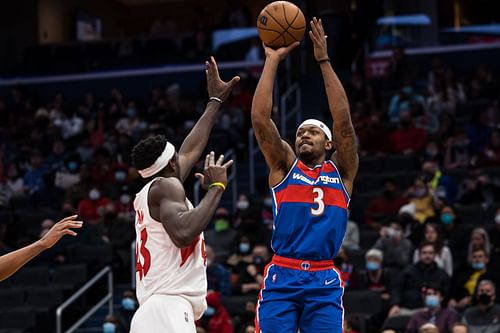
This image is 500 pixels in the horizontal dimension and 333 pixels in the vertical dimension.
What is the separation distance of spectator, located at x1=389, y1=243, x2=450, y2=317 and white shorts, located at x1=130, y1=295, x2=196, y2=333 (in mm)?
7797

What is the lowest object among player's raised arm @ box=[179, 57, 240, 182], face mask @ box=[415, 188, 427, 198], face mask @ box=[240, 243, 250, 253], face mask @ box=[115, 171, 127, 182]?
face mask @ box=[240, 243, 250, 253]

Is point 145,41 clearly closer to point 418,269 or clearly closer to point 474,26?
point 474,26

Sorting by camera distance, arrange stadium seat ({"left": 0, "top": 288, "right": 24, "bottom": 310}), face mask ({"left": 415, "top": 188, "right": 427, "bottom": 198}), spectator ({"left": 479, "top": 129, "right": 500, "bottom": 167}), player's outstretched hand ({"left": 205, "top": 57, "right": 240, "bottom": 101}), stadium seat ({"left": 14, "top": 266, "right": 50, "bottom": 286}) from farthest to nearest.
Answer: spectator ({"left": 479, "top": 129, "right": 500, "bottom": 167}) → face mask ({"left": 415, "top": 188, "right": 427, "bottom": 198}) → stadium seat ({"left": 14, "top": 266, "right": 50, "bottom": 286}) → stadium seat ({"left": 0, "top": 288, "right": 24, "bottom": 310}) → player's outstretched hand ({"left": 205, "top": 57, "right": 240, "bottom": 101})

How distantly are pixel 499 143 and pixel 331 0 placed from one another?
28.6 ft

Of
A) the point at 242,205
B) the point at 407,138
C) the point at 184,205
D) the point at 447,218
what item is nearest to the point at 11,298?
the point at 242,205

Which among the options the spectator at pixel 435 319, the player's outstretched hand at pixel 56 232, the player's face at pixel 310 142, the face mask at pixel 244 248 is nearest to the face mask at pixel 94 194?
the face mask at pixel 244 248

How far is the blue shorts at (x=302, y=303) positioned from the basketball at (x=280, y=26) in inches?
65.3

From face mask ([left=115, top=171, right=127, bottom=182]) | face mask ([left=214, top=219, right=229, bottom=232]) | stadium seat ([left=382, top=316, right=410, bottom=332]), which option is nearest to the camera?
stadium seat ([left=382, top=316, right=410, bottom=332])

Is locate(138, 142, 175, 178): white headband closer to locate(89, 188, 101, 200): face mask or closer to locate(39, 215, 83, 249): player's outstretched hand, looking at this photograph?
locate(39, 215, 83, 249): player's outstretched hand

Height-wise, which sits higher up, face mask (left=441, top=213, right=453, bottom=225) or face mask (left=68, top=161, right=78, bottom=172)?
face mask (left=68, top=161, right=78, bottom=172)

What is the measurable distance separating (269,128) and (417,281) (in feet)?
24.1

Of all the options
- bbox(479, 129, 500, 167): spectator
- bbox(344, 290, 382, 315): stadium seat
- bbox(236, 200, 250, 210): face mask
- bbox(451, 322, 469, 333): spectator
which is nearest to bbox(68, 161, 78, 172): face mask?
bbox(236, 200, 250, 210): face mask

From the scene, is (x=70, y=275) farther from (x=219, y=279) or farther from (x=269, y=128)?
(x=269, y=128)

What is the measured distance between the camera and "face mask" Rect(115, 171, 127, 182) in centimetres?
1983
